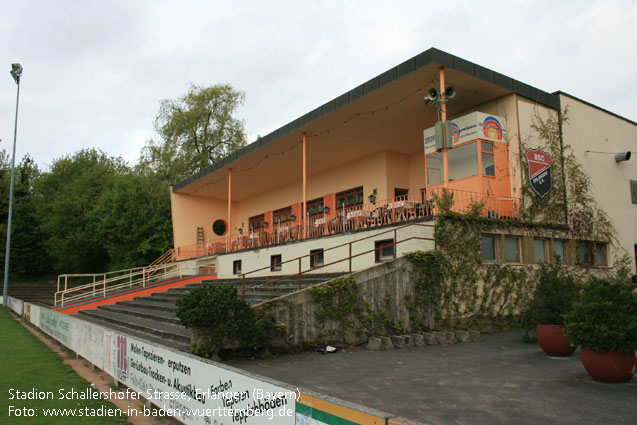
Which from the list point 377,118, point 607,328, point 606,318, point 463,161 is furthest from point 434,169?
point 607,328

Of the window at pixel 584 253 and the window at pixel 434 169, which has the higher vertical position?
the window at pixel 434 169

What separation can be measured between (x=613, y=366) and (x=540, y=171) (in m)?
8.46

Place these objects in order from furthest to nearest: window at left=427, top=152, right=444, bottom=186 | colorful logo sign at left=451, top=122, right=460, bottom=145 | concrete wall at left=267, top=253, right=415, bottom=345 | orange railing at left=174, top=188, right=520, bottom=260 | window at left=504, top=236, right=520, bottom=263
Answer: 1. window at left=427, top=152, right=444, bottom=186
2. colorful logo sign at left=451, top=122, right=460, bottom=145
3. window at left=504, top=236, right=520, bottom=263
4. orange railing at left=174, top=188, right=520, bottom=260
5. concrete wall at left=267, top=253, right=415, bottom=345

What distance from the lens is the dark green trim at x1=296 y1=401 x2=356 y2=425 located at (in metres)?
2.92

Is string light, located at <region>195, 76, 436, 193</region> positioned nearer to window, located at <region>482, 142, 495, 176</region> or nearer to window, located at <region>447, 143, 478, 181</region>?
window, located at <region>447, 143, 478, 181</region>

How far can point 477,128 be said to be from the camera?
1348 cm

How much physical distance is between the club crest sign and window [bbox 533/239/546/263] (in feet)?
4.44

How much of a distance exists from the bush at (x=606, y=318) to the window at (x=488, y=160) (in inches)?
251

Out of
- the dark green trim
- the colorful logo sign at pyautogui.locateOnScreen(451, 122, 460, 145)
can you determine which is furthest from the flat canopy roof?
the dark green trim

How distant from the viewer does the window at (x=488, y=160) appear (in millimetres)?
13531

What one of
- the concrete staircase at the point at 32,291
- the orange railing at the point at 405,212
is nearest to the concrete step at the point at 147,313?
the orange railing at the point at 405,212

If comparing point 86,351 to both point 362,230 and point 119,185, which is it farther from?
point 119,185

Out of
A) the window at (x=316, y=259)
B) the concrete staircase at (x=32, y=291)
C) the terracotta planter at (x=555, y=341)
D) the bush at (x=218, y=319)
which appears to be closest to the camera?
the bush at (x=218, y=319)

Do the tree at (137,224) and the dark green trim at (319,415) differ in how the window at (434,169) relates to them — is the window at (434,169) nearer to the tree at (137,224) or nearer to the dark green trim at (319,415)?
the dark green trim at (319,415)
